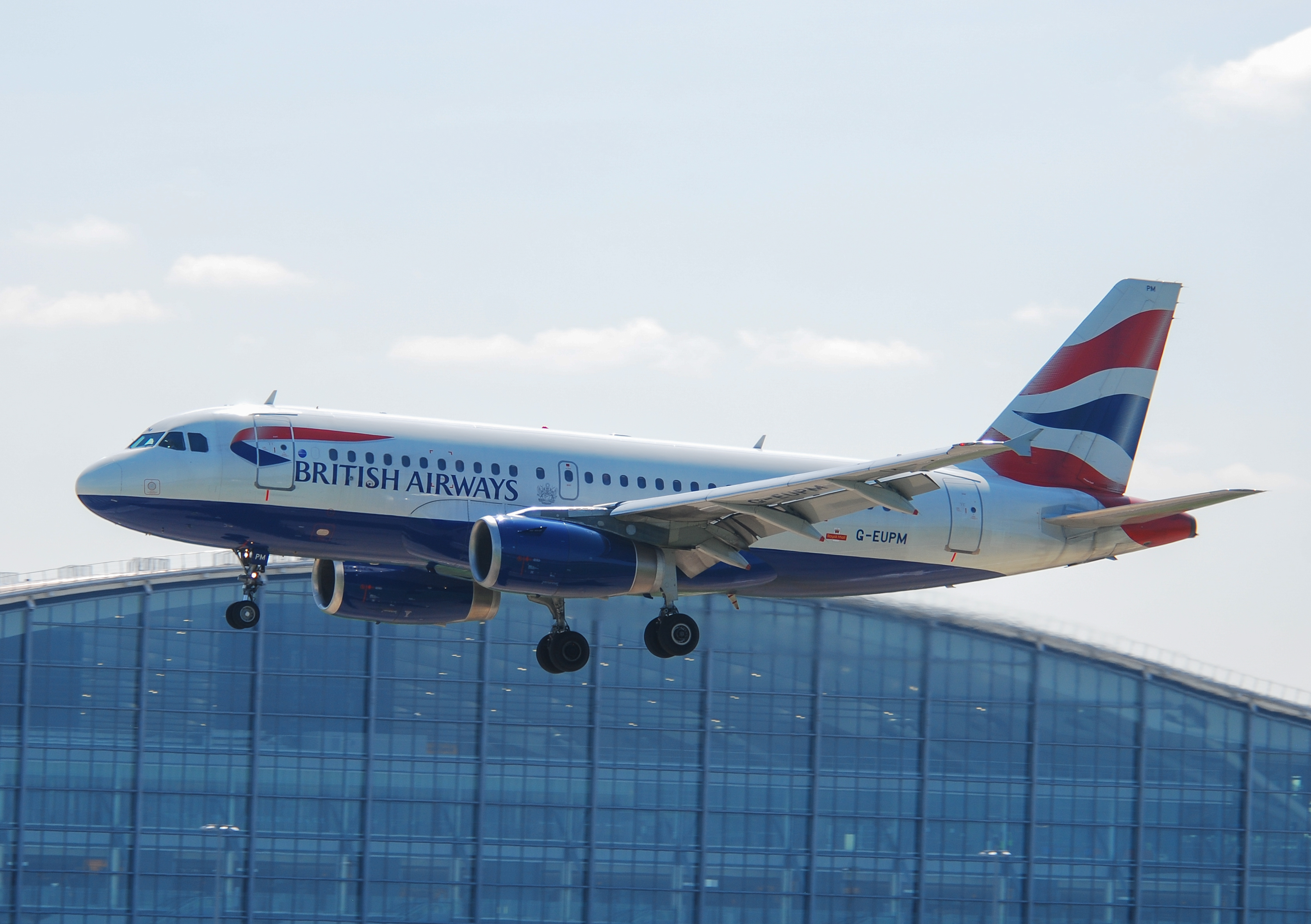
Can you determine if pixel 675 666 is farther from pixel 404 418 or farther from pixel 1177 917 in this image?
pixel 404 418

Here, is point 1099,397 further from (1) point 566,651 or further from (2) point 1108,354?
(1) point 566,651

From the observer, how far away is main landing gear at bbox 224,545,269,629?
32281mm

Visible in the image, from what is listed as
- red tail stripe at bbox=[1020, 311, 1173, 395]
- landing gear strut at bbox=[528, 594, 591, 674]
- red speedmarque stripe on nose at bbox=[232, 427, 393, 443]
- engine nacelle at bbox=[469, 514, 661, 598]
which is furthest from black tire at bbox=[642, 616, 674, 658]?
red tail stripe at bbox=[1020, 311, 1173, 395]

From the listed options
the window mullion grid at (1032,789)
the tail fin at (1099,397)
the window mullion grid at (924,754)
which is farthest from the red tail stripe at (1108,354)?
the window mullion grid at (1032,789)

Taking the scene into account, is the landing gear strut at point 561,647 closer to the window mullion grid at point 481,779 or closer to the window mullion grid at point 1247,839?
the window mullion grid at point 481,779

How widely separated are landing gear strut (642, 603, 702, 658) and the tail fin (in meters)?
9.98

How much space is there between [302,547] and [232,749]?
28.8m

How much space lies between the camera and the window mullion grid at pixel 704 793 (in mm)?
60031

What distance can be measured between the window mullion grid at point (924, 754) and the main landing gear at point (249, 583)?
111 feet

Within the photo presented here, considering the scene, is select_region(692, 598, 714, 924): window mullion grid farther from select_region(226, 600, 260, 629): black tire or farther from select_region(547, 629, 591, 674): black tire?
select_region(226, 600, 260, 629): black tire

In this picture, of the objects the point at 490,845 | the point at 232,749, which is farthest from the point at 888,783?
the point at 232,749

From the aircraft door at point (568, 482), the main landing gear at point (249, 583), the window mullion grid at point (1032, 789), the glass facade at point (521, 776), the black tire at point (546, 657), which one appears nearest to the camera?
the main landing gear at point (249, 583)

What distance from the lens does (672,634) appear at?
3369 cm

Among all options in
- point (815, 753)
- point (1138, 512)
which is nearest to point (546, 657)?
point (1138, 512)
